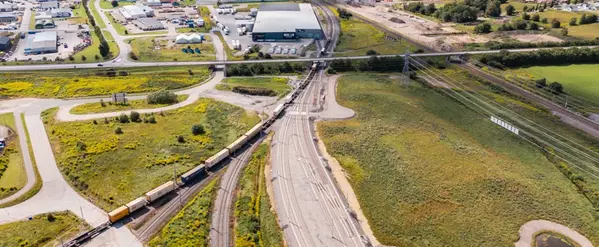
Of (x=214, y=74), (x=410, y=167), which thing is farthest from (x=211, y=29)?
(x=410, y=167)

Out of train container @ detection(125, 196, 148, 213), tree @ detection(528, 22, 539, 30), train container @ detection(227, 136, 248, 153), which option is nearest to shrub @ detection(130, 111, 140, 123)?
train container @ detection(227, 136, 248, 153)

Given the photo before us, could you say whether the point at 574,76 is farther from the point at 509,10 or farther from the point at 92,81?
the point at 92,81

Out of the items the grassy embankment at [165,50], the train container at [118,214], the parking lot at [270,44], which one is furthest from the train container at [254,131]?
the parking lot at [270,44]

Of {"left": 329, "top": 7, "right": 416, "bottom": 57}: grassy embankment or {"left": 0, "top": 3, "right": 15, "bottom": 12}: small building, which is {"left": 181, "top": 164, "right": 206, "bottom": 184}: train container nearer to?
{"left": 329, "top": 7, "right": 416, "bottom": 57}: grassy embankment

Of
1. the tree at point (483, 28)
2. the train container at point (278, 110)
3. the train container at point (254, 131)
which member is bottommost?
the train container at point (254, 131)

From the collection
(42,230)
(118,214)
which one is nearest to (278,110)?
(118,214)

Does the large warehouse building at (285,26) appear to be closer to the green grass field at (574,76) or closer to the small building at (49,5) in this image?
the green grass field at (574,76)
